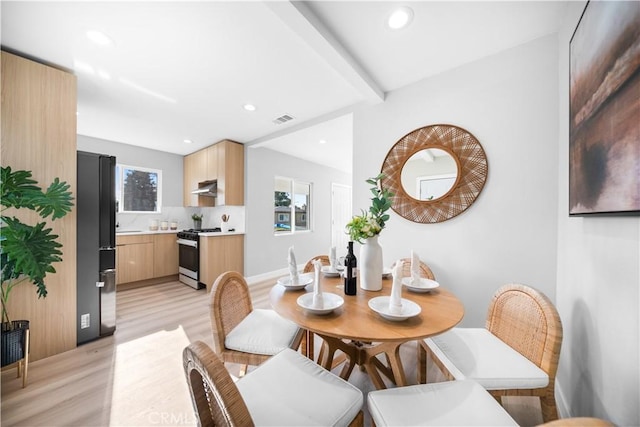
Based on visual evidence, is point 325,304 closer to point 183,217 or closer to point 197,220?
point 197,220

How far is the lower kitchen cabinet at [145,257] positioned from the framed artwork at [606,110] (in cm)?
502

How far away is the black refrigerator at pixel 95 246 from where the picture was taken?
2117 millimetres

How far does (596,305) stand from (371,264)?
101 centimetres

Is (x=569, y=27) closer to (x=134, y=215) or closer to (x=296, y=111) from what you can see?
(x=296, y=111)

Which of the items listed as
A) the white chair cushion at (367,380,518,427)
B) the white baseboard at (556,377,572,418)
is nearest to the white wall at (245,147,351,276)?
the white chair cushion at (367,380,518,427)

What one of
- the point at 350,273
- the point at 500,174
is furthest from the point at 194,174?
the point at 500,174

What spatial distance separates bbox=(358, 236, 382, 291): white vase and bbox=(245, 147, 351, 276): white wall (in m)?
3.10

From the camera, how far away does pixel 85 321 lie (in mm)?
2145

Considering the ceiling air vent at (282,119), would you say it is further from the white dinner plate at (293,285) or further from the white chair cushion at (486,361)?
the white chair cushion at (486,361)

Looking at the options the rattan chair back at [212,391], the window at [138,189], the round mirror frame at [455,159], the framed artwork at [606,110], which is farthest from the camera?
the window at [138,189]

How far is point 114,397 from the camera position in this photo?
1518 mm

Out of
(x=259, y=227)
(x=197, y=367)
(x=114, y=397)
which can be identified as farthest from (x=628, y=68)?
(x=259, y=227)

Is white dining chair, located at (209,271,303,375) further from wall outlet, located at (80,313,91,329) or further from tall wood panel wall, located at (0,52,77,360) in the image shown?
wall outlet, located at (80,313,91,329)

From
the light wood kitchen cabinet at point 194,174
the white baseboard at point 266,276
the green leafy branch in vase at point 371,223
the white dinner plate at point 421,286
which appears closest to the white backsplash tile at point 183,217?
the light wood kitchen cabinet at point 194,174
